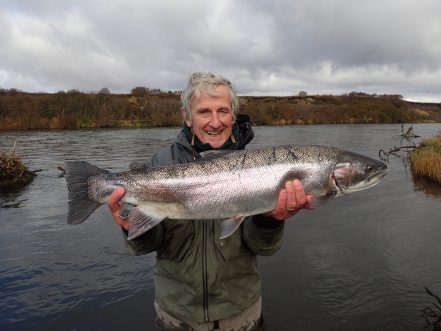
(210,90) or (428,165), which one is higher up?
(210,90)

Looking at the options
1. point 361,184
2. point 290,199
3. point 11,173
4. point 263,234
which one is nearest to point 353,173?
point 361,184

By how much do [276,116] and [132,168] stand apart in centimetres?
6754

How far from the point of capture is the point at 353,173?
10.9ft

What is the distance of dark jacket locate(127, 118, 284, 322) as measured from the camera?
3211mm

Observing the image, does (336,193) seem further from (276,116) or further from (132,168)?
(276,116)

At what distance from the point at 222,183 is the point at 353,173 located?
42.1 inches

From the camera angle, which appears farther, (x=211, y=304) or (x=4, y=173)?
(x=4, y=173)

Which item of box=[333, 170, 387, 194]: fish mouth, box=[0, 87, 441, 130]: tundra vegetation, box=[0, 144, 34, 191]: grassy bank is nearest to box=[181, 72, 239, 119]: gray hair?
box=[333, 170, 387, 194]: fish mouth

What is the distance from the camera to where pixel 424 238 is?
1030 cm

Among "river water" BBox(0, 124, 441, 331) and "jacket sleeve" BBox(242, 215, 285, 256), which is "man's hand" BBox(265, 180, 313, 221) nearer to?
"jacket sleeve" BBox(242, 215, 285, 256)

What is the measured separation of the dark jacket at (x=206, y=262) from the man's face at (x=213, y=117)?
723mm

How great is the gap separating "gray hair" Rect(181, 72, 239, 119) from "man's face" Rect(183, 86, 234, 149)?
36mm

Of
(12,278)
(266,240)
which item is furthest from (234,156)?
(12,278)

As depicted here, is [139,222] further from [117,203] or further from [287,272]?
[287,272]
